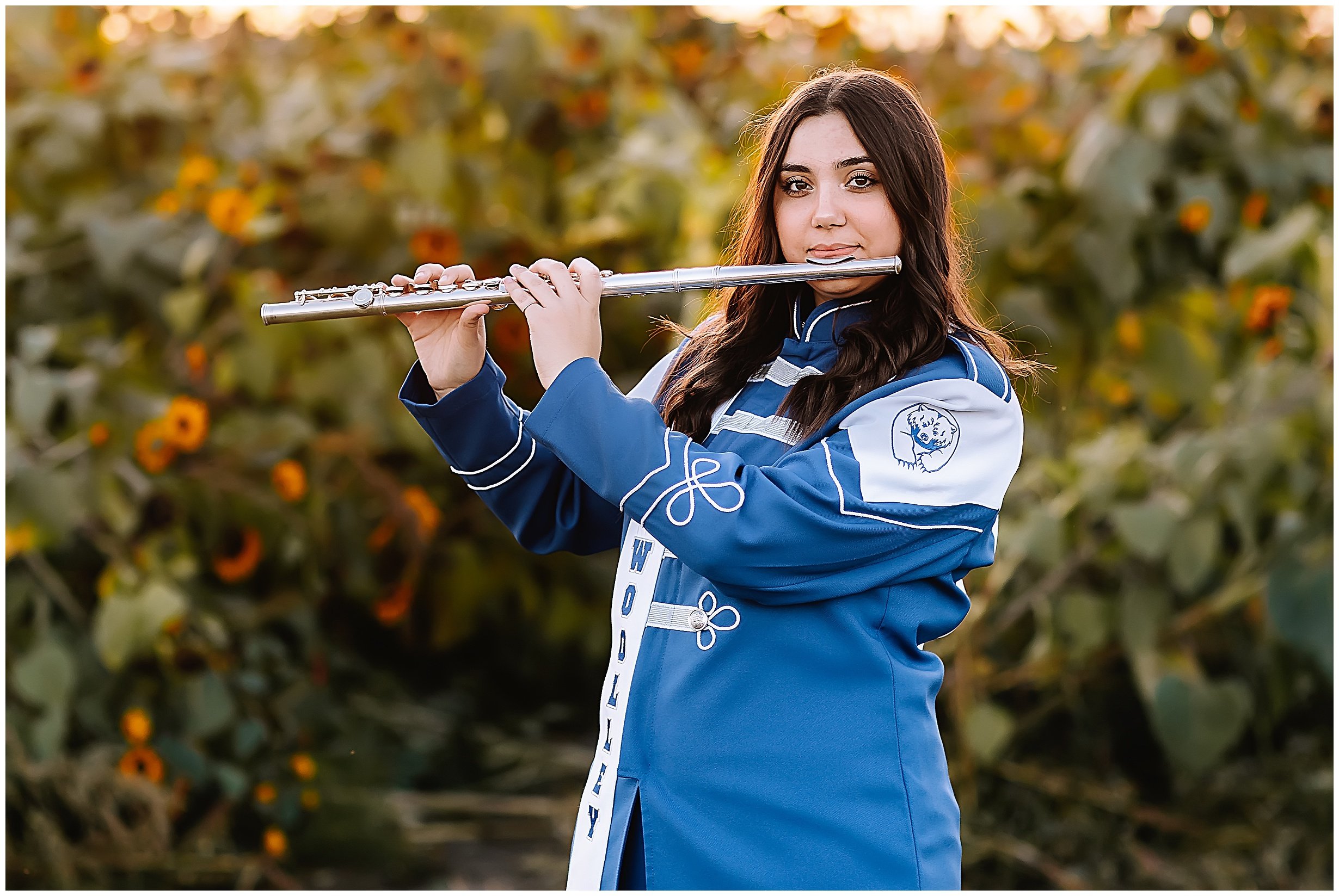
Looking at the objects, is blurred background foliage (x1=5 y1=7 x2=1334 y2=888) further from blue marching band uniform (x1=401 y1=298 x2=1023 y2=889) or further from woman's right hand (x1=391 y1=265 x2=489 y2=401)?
blue marching band uniform (x1=401 y1=298 x2=1023 y2=889)

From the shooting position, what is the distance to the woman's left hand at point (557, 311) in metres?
1.54

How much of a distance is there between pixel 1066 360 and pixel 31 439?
239cm

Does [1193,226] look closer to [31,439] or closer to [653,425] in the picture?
[653,425]

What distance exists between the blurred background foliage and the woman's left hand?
A: 139 cm

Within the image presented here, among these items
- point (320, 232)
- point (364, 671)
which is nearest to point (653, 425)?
point (320, 232)

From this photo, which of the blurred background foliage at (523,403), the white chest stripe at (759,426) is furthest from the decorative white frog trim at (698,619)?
the blurred background foliage at (523,403)

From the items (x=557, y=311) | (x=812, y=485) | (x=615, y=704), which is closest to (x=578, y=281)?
(x=557, y=311)

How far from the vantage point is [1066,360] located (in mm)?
3525

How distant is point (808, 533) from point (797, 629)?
127mm

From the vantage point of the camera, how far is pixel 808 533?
145 centimetres

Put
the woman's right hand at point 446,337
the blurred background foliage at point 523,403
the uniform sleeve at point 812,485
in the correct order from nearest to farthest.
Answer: the uniform sleeve at point 812,485
the woman's right hand at point 446,337
the blurred background foliage at point 523,403

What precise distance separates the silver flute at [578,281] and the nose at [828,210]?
43 mm

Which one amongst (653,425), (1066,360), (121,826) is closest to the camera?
(653,425)

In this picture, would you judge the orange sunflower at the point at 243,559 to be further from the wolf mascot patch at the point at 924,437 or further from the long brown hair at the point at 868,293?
the wolf mascot patch at the point at 924,437
